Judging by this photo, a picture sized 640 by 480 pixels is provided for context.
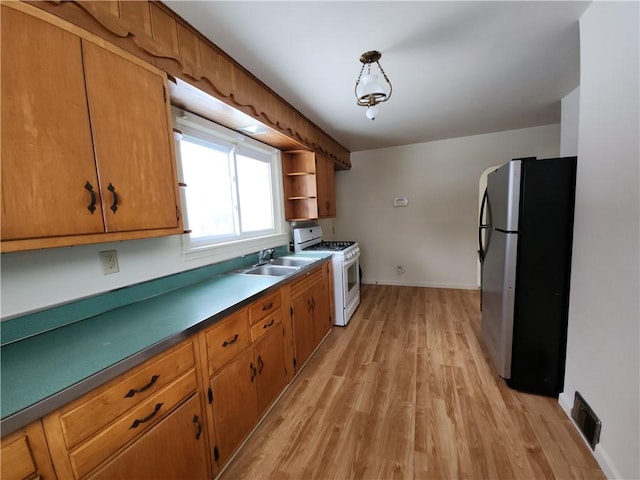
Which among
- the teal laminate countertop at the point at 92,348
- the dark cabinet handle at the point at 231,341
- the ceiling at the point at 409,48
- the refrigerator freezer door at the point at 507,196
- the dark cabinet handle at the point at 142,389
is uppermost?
the ceiling at the point at 409,48

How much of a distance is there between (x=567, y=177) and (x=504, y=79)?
1157 millimetres

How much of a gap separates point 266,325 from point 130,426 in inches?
32.8

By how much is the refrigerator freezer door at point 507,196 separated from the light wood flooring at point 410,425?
121 centimetres

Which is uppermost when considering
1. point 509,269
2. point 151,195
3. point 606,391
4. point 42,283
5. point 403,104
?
point 403,104

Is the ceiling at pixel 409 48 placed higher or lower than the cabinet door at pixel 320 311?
higher

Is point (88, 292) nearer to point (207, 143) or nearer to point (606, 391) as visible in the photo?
point (207, 143)

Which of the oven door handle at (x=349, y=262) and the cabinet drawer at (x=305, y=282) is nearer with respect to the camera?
the cabinet drawer at (x=305, y=282)

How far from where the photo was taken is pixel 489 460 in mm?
1343

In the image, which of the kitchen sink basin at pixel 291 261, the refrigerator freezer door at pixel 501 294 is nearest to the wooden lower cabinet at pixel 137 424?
the kitchen sink basin at pixel 291 261

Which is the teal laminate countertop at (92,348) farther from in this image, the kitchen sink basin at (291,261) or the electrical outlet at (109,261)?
the kitchen sink basin at (291,261)

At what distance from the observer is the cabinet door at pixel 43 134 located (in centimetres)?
79

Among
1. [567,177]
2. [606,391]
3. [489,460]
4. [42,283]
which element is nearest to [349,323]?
[489,460]

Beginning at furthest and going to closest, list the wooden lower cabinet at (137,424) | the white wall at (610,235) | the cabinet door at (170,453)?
the white wall at (610,235) → the cabinet door at (170,453) → the wooden lower cabinet at (137,424)

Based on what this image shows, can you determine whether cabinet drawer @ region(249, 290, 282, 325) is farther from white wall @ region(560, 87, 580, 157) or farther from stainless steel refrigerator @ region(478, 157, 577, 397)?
white wall @ region(560, 87, 580, 157)
